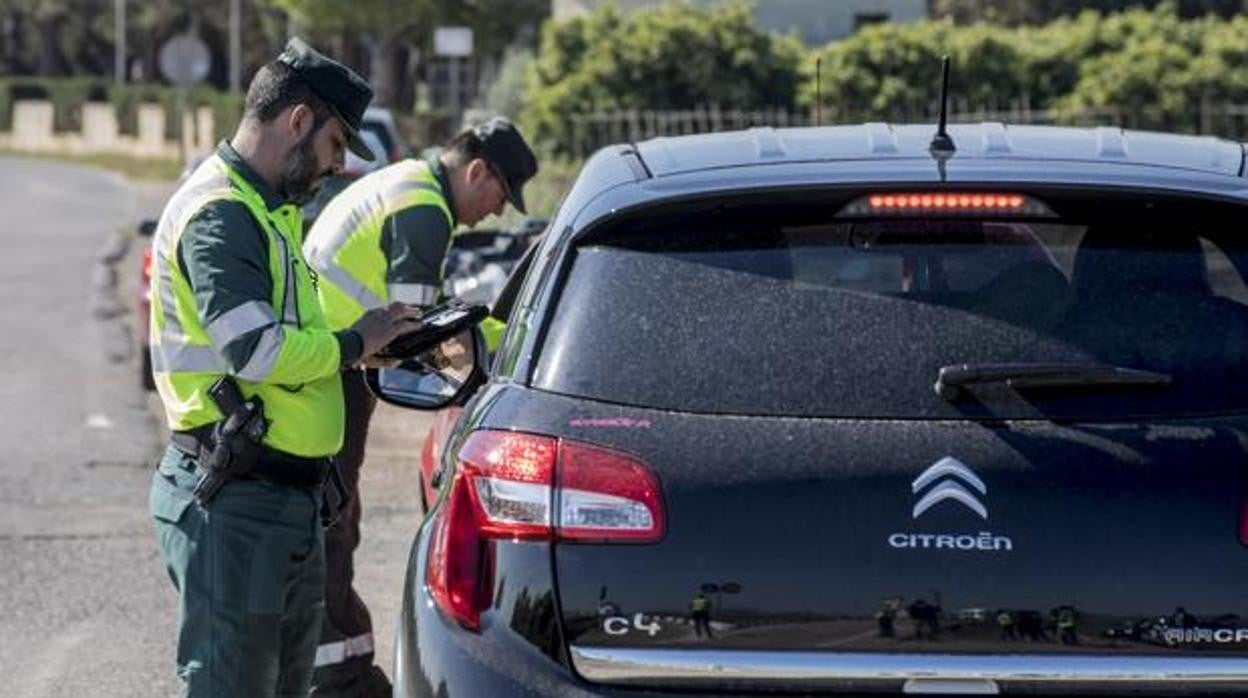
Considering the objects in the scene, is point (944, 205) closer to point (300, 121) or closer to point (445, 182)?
point (300, 121)

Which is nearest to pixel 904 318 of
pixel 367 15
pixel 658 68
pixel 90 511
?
pixel 90 511

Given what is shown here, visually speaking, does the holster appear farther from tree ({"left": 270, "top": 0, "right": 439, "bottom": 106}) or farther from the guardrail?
the guardrail

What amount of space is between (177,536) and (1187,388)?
2.10m

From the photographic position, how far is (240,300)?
4.59 meters

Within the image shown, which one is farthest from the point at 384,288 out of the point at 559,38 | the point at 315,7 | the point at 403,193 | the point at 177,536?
the point at 315,7

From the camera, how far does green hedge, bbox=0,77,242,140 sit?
193ft

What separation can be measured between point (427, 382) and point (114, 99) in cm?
7087

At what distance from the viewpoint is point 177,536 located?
480 centimetres

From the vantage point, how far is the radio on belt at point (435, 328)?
4.98 m

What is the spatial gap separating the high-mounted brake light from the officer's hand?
4.10 feet

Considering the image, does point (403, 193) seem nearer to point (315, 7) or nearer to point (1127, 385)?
point (1127, 385)

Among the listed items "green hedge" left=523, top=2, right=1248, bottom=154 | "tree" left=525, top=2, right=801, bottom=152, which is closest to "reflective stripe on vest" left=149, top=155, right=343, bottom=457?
"green hedge" left=523, top=2, right=1248, bottom=154

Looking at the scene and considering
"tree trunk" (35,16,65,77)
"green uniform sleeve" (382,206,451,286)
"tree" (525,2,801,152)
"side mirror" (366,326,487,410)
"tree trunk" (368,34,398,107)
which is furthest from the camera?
"tree trunk" (35,16,65,77)

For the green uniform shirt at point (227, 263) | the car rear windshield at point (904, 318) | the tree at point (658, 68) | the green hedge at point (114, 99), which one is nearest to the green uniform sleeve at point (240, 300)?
the green uniform shirt at point (227, 263)
